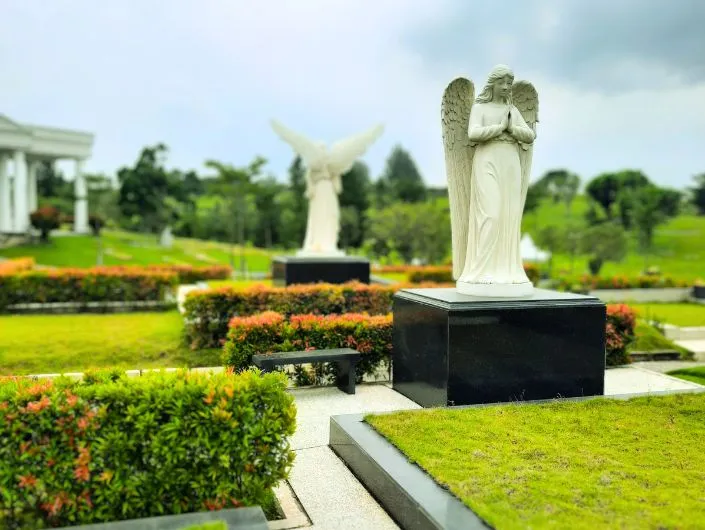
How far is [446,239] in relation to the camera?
101 ft

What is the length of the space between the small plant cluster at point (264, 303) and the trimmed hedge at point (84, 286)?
201 inches

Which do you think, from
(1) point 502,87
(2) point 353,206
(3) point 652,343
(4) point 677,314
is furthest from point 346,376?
(2) point 353,206

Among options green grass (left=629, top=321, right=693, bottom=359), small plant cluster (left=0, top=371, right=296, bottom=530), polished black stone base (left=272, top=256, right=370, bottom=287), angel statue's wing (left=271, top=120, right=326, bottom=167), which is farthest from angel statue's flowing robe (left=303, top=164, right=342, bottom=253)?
small plant cluster (left=0, top=371, right=296, bottom=530)

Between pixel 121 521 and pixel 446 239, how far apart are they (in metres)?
28.3

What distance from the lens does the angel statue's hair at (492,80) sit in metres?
6.24

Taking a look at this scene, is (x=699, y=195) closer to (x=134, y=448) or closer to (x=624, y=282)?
(x=624, y=282)

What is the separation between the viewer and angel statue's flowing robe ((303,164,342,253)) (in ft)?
48.7

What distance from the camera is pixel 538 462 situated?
4133 mm

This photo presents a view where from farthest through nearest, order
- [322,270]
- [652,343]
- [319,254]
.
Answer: [319,254] → [322,270] → [652,343]

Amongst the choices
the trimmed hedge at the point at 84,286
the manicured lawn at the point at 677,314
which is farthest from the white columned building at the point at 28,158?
the manicured lawn at the point at 677,314

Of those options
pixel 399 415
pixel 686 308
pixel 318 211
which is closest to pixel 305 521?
pixel 399 415

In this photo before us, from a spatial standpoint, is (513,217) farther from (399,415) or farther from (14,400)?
(14,400)

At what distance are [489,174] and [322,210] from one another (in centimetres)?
878

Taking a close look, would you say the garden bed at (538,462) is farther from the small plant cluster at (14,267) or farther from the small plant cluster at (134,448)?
the small plant cluster at (14,267)
